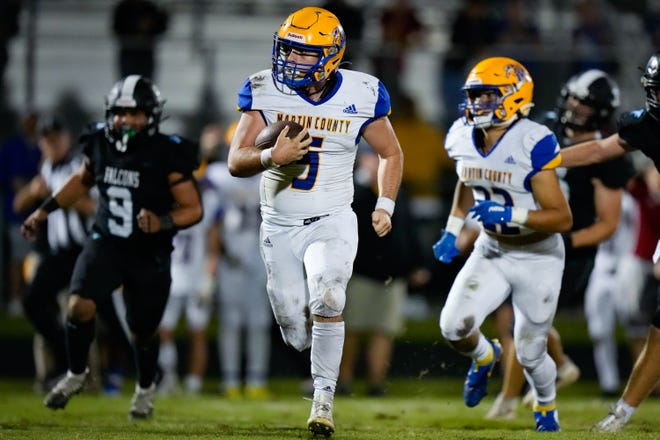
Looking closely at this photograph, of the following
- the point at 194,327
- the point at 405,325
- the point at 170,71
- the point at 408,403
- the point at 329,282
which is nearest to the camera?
the point at 329,282

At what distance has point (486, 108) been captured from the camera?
5.99m

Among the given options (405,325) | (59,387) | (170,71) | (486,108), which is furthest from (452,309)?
(170,71)

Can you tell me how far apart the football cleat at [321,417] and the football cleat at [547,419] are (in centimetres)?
147

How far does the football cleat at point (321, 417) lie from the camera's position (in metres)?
5.21

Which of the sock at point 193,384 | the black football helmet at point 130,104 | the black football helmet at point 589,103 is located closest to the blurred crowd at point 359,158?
the sock at point 193,384

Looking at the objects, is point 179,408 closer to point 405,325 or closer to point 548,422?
point 548,422

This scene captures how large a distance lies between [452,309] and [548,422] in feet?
2.76

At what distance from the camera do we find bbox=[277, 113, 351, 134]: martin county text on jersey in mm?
5645

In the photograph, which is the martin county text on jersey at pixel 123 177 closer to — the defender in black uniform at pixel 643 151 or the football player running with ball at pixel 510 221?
the football player running with ball at pixel 510 221

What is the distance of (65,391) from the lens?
6434 millimetres

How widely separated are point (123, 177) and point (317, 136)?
1462 millimetres

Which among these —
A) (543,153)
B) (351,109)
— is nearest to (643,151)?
(543,153)

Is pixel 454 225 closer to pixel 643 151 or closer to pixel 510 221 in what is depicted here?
pixel 510 221

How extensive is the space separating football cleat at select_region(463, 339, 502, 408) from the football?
1811 mm
